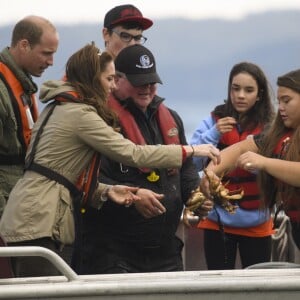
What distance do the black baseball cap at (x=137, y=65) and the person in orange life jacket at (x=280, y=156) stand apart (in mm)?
550

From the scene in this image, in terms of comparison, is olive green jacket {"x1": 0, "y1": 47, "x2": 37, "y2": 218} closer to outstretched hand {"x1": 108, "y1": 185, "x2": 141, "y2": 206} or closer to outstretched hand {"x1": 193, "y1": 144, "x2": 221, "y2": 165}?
outstretched hand {"x1": 108, "y1": 185, "x2": 141, "y2": 206}

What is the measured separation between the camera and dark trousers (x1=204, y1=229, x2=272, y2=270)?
23.7ft

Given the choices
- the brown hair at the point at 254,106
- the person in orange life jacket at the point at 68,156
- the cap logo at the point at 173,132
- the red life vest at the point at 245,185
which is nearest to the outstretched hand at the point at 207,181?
the person in orange life jacket at the point at 68,156

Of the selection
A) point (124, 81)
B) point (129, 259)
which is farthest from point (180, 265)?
point (124, 81)

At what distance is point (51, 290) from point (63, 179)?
4.04ft

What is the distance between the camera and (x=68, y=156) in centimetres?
598

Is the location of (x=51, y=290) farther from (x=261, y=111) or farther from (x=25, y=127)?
(x=261, y=111)

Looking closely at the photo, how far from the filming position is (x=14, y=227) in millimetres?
5867

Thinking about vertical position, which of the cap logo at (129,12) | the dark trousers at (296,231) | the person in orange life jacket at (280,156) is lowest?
the dark trousers at (296,231)

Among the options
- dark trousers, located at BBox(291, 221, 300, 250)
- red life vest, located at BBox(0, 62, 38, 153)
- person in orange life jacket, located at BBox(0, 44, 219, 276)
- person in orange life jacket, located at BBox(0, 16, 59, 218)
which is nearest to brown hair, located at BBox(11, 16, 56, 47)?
person in orange life jacket, located at BBox(0, 16, 59, 218)

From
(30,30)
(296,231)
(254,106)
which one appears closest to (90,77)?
(30,30)

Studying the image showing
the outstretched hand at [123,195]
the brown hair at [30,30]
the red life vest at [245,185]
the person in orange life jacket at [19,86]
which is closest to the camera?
the outstretched hand at [123,195]

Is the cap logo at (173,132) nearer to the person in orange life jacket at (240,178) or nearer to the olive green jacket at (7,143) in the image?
the person in orange life jacket at (240,178)

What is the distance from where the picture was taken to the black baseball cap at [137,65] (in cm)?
657
